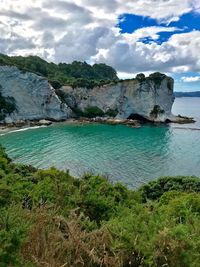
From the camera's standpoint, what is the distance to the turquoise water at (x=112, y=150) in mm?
48438

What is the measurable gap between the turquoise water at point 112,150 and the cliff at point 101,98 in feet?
45.0

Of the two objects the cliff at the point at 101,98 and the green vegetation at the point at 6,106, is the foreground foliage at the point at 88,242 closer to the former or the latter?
the green vegetation at the point at 6,106

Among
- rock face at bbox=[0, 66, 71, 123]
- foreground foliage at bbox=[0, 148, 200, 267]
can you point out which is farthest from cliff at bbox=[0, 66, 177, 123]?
foreground foliage at bbox=[0, 148, 200, 267]

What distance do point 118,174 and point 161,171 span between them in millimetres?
5552

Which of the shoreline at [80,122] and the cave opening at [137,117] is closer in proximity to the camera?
the shoreline at [80,122]

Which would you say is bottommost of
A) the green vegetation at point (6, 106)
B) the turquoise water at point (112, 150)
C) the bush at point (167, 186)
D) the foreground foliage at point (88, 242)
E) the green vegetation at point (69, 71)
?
the turquoise water at point (112, 150)

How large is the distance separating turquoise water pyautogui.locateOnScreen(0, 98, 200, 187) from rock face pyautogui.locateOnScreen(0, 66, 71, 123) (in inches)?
471

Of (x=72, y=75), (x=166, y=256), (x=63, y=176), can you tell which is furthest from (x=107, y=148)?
(x=72, y=75)

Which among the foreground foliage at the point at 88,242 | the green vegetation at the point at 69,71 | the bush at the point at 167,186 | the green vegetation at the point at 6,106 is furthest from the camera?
the green vegetation at the point at 69,71

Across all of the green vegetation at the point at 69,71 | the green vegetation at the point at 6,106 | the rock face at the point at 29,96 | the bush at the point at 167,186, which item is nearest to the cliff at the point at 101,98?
the rock face at the point at 29,96

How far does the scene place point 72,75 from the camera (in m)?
149

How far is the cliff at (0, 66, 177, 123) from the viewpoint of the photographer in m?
99.1

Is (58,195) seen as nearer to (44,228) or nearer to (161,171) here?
(44,228)

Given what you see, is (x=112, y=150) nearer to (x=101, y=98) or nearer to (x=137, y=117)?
(x=137, y=117)
